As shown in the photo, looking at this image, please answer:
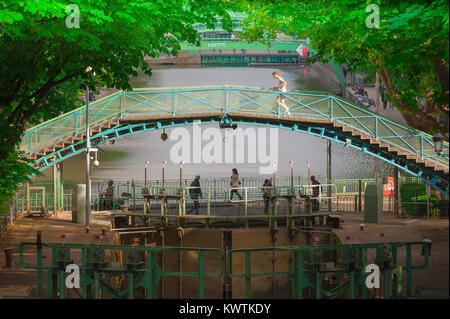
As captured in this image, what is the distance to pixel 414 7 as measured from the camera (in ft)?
47.6

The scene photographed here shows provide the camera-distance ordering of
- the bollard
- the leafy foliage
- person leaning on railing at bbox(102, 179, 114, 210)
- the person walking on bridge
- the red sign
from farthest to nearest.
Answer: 1. the red sign
2. person leaning on railing at bbox(102, 179, 114, 210)
3. the person walking on bridge
4. the bollard
5. the leafy foliage

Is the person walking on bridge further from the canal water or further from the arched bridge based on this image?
the canal water

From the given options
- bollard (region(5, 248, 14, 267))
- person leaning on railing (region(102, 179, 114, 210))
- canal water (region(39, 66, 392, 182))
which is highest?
canal water (region(39, 66, 392, 182))

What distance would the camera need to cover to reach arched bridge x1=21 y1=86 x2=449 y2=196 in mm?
28984

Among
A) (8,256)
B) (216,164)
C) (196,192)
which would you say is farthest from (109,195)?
(216,164)

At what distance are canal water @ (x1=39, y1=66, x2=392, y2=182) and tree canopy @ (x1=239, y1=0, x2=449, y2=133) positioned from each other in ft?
40.8

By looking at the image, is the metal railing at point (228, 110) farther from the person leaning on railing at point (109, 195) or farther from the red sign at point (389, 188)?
the red sign at point (389, 188)

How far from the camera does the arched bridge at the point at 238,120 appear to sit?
29.0 metres

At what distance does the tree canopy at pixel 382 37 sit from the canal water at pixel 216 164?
1243 centimetres

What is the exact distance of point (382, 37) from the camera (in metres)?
22.8

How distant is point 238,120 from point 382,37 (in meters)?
9.44

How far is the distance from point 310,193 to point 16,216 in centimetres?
1171

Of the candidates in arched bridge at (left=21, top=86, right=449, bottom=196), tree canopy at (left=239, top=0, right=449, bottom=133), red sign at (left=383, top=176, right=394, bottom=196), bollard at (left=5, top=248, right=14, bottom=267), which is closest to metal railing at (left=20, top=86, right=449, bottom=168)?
arched bridge at (left=21, top=86, right=449, bottom=196)
